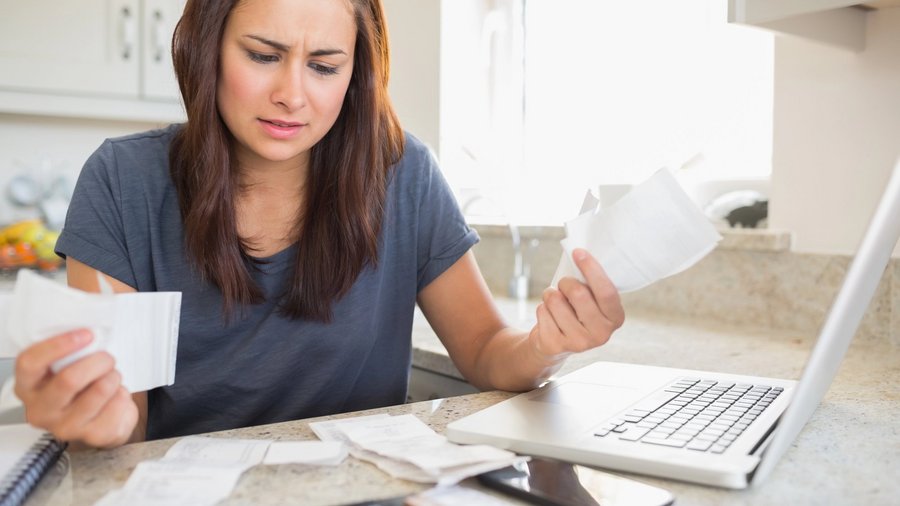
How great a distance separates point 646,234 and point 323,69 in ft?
1.76

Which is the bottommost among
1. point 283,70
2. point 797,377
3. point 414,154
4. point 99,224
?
point 797,377

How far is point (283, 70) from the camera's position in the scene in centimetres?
108

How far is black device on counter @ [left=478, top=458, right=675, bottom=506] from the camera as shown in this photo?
0.68 metres

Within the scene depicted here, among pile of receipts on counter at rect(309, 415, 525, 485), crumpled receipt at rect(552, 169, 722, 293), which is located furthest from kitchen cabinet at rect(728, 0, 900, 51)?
pile of receipts on counter at rect(309, 415, 525, 485)

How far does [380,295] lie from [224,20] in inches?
18.0

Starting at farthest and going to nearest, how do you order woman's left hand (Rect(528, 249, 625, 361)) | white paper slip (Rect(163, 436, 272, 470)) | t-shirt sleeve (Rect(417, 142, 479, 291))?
t-shirt sleeve (Rect(417, 142, 479, 291))
woman's left hand (Rect(528, 249, 625, 361))
white paper slip (Rect(163, 436, 272, 470))

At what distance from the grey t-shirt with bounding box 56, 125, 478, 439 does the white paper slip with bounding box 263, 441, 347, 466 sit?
0.39m

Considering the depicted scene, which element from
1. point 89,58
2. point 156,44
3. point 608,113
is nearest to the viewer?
point 608,113

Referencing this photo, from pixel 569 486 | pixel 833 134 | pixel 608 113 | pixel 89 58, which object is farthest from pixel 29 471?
pixel 89 58

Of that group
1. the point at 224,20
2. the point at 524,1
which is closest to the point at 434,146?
the point at 524,1

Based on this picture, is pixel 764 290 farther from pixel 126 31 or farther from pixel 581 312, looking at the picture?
pixel 126 31

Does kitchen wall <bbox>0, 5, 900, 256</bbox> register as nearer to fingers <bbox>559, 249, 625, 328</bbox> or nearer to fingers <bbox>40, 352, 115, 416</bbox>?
fingers <bbox>559, 249, 625, 328</bbox>

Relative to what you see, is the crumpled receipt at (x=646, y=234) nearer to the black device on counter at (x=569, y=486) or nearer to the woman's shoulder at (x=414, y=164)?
the black device on counter at (x=569, y=486)

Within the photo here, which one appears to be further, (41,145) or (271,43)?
(41,145)
